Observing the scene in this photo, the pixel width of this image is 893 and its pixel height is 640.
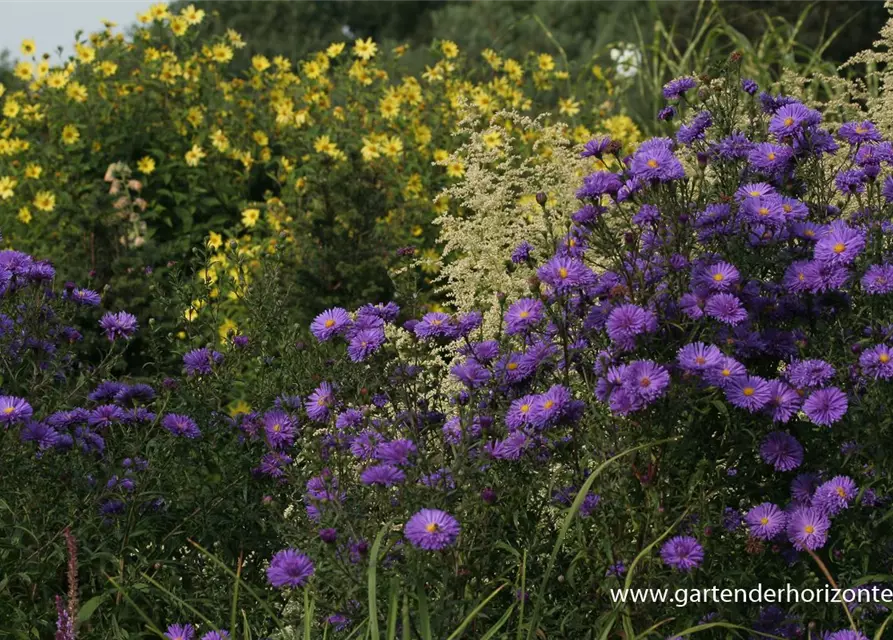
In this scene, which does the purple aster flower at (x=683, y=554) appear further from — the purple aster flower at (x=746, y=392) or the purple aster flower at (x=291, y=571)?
the purple aster flower at (x=291, y=571)

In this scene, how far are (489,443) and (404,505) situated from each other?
0.24 metres

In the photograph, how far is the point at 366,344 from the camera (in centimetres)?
261

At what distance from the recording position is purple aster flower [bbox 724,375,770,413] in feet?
7.87

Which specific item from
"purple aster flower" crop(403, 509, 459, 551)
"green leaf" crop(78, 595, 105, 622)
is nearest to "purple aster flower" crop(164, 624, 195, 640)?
"green leaf" crop(78, 595, 105, 622)

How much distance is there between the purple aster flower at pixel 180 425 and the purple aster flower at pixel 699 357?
4.14 ft

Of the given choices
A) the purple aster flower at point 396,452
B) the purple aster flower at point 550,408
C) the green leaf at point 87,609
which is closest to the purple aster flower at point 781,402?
the purple aster flower at point 550,408

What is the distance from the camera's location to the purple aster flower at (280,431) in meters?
2.82

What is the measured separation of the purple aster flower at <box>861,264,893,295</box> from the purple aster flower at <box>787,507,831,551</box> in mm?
479

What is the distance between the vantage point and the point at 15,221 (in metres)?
6.39

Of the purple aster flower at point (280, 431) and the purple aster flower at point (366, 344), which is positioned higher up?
the purple aster flower at point (366, 344)

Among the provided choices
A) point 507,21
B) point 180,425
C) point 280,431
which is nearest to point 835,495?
point 280,431

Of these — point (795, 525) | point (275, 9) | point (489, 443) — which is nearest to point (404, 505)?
point (489, 443)

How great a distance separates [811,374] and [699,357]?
28cm

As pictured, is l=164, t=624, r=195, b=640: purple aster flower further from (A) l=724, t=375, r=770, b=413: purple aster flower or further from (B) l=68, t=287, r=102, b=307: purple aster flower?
(A) l=724, t=375, r=770, b=413: purple aster flower
